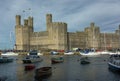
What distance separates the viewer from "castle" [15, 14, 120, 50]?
16300 cm

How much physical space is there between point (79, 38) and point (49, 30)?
23.8 m

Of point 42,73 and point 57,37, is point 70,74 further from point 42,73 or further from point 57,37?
point 57,37

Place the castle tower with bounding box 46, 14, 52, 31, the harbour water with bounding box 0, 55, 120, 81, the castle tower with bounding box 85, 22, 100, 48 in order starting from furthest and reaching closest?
the castle tower with bounding box 85, 22, 100, 48 < the castle tower with bounding box 46, 14, 52, 31 < the harbour water with bounding box 0, 55, 120, 81

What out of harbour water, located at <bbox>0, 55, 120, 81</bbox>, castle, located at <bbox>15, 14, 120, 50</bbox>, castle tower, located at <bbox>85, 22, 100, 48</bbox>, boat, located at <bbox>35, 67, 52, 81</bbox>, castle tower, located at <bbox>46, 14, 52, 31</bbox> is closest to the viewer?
harbour water, located at <bbox>0, 55, 120, 81</bbox>

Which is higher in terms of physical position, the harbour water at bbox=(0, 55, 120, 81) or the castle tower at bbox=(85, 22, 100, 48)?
the castle tower at bbox=(85, 22, 100, 48)

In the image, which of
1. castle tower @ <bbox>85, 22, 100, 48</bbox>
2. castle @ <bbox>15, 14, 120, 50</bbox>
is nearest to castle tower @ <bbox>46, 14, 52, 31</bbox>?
castle @ <bbox>15, 14, 120, 50</bbox>

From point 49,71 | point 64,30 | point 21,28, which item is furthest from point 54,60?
point 21,28

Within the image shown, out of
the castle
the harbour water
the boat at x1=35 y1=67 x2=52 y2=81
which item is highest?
the castle

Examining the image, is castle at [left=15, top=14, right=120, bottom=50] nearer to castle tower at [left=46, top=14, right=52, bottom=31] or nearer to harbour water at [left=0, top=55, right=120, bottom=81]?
castle tower at [left=46, top=14, right=52, bottom=31]

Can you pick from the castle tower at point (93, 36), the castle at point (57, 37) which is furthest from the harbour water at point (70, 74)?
the castle tower at point (93, 36)

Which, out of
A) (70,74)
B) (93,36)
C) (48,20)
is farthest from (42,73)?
(93,36)

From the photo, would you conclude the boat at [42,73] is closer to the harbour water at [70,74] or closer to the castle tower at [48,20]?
the harbour water at [70,74]

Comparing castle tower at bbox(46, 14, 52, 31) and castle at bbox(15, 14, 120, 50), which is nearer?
castle at bbox(15, 14, 120, 50)

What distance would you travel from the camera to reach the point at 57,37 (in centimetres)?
16175
